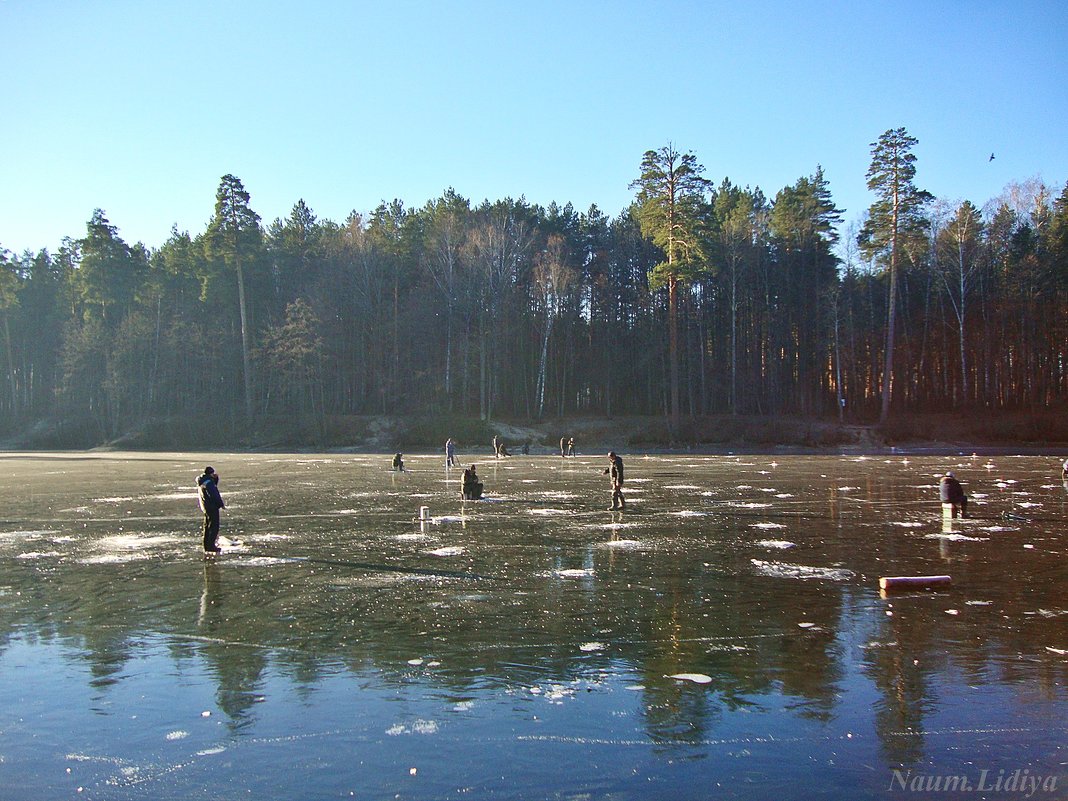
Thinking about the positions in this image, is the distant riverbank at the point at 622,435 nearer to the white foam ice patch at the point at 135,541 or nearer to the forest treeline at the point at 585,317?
the forest treeline at the point at 585,317

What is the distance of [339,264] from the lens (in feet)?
247

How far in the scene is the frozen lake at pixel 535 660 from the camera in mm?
6422

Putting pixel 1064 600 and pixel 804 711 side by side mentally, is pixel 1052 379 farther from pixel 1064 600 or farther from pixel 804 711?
pixel 804 711

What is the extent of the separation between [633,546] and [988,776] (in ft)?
34.4

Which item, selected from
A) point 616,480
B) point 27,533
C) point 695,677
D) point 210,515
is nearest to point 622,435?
point 616,480

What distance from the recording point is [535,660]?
9.15 meters

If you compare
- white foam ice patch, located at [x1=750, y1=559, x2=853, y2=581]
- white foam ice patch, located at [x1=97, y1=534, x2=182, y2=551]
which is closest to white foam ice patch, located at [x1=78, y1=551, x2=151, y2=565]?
white foam ice patch, located at [x1=97, y1=534, x2=182, y2=551]

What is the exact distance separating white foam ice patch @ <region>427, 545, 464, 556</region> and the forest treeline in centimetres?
4683

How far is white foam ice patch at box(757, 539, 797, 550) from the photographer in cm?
1647

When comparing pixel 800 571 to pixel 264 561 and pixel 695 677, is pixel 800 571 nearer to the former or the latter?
pixel 695 677

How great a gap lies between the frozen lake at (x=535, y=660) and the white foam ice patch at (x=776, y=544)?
0.13 m

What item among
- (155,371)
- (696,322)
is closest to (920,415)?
(696,322)

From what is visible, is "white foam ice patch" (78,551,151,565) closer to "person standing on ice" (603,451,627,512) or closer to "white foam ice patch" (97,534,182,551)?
"white foam ice patch" (97,534,182,551)

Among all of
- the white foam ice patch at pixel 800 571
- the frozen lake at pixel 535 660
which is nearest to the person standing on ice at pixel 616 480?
the frozen lake at pixel 535 660
